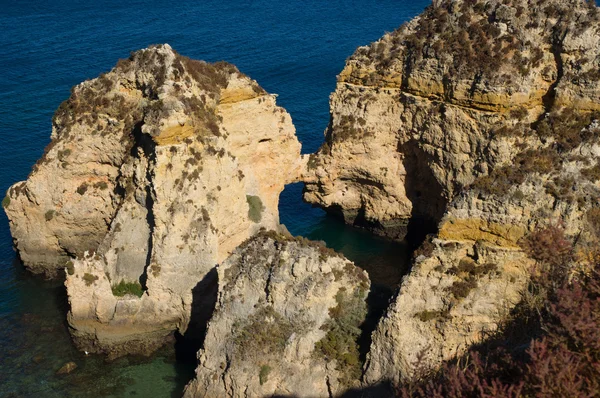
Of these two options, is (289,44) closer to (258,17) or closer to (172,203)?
(258,17)

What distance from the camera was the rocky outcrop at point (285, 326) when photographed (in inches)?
1136

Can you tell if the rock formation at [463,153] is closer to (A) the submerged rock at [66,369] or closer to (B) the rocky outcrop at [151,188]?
(B) the rocky outcrop at [151,188]

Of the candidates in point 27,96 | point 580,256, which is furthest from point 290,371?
point 27,96

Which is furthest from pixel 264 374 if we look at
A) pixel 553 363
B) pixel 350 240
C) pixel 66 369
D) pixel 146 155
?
pixel 350 240

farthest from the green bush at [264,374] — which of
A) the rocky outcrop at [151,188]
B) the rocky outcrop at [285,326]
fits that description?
the rocky outcrop at [151,188]

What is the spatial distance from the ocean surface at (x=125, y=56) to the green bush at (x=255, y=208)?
8.38 meters

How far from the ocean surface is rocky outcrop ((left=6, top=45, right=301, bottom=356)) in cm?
258

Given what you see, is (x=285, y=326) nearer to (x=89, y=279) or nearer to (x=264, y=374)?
(x=264, y=374)

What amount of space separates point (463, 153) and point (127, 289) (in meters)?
19.8

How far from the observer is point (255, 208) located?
39938 mm

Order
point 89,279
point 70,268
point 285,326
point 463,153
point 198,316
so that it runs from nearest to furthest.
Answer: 1. point 285,326
2. point 70,268
3. point 89,279
4. point 198,316
5. point 463,153

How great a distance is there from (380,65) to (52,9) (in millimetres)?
71471

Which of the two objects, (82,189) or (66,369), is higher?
(82,189)

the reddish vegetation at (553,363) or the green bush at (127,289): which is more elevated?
the reddish vegetation at (553,363)
